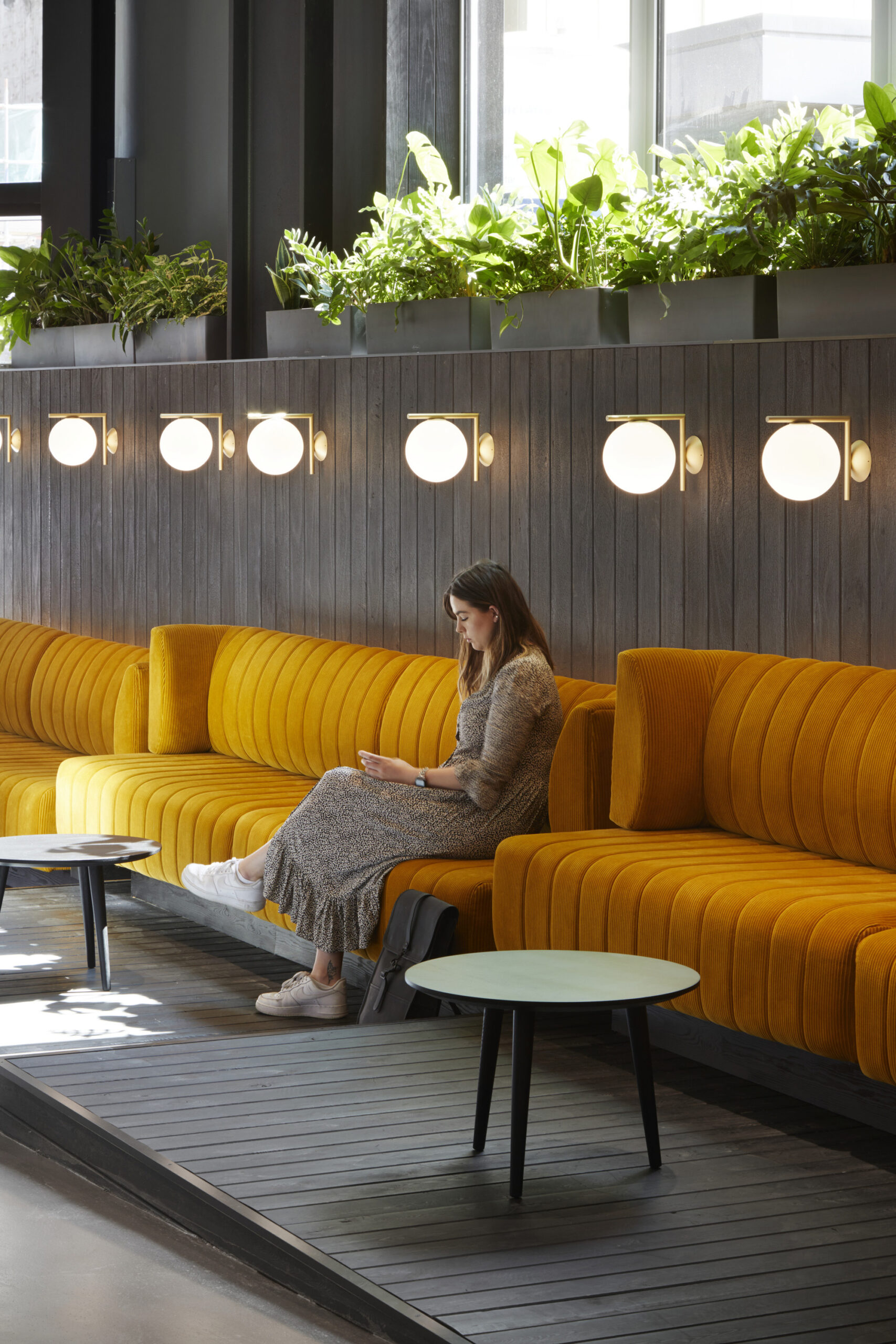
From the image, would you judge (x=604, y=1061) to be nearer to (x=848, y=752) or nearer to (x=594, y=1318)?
(x=848, y=752)

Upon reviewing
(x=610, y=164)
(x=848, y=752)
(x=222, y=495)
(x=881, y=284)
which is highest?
(x=610, y=164)

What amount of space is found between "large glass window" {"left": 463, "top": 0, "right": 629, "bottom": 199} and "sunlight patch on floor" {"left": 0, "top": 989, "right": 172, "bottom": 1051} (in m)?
3.50

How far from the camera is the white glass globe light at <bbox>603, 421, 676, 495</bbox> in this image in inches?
198

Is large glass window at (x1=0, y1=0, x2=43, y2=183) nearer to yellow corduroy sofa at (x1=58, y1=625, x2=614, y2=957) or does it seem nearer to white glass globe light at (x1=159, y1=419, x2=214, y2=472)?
white glass globe light at (x1=159, y1=419, x2=214, y2=472)

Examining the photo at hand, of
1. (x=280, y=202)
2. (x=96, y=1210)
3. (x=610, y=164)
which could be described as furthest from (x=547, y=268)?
(x=96, y=1210)

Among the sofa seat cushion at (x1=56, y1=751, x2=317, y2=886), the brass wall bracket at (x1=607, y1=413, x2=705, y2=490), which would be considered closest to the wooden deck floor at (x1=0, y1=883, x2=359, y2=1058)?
the sofa seat cushion at (x1=56, y1=751, x2=317, y2=886)

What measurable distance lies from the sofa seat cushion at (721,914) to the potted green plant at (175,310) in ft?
12.3

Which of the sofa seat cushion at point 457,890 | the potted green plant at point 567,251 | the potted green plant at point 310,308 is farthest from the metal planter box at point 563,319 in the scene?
the sofa seat cushion at point 457,890

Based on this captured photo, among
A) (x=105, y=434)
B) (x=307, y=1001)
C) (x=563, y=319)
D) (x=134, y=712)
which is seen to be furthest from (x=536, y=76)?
(x=307, y=1001)

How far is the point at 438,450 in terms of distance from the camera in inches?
229

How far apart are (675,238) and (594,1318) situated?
3.59m

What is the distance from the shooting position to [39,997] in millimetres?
5227

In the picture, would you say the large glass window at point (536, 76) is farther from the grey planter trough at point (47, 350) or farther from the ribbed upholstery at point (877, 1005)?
the ribbed upholstery at point (877, 1005)

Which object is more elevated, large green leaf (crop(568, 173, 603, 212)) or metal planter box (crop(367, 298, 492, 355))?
large green leaf (crop(568, 173, 603, 212))
